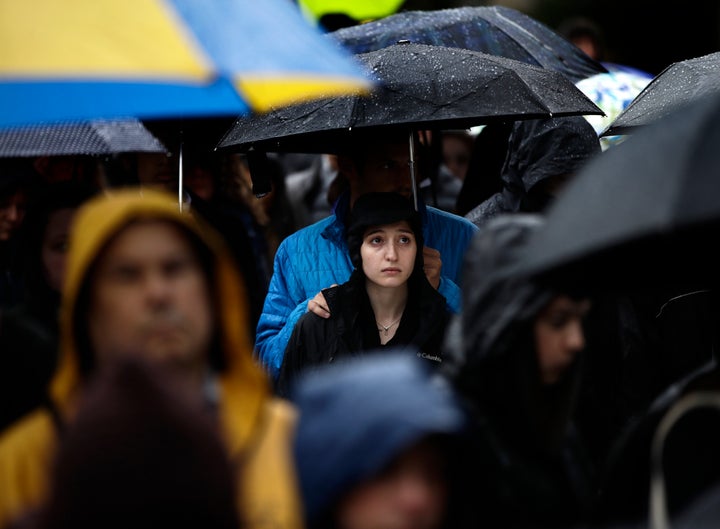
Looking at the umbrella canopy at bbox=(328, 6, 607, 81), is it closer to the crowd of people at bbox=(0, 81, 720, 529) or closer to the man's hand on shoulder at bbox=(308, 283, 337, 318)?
the crowd of people at bbox=(0, 81, 720, 529)

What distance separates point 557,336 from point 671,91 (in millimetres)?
2780

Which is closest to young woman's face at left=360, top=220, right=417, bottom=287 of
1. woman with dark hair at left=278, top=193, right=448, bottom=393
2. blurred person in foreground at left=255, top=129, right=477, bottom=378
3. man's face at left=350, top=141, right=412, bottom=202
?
woman with dark hair at left=278, top=193, right=448, bottom=393

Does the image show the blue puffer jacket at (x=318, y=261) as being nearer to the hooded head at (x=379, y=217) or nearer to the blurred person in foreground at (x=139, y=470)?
the hooded head at (x=379, y=217)

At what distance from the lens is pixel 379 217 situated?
5.95 m

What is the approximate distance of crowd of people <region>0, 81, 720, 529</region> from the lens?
9.46 feet

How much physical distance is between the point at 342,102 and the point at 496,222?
1972 mm

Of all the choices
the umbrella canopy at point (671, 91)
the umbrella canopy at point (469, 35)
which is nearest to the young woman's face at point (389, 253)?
the umbrella canopy at point (671, 91)

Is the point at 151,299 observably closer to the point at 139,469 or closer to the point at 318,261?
the point at 139,469

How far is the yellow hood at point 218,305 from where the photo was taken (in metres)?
3.81

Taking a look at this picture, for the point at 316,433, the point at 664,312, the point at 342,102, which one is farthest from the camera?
the point at 664,312

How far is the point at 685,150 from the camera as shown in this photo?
3564 mm

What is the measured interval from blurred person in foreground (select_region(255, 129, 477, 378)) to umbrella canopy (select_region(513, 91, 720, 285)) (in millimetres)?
2447

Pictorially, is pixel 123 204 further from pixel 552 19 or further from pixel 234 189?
pixel 552 19

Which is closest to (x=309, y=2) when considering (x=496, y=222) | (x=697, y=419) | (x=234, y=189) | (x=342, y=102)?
(x=234, y=189)
